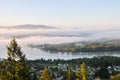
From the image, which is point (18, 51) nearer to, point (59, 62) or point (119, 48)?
point (59, 62)

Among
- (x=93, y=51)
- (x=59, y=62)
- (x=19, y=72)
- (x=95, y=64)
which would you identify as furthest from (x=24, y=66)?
(x=93, y=51)

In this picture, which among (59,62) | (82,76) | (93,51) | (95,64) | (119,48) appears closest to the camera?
(82,76)

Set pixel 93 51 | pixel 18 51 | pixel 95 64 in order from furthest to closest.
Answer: pixel 93 51 → pixel 95 64 → pixel 18 51

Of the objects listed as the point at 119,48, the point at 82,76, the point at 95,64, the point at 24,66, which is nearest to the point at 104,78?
the point at 95,64

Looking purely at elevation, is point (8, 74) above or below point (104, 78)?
above

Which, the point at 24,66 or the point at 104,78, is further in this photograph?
the point at 104,78

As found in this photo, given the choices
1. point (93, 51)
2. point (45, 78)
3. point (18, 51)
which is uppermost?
point (18, 51)
